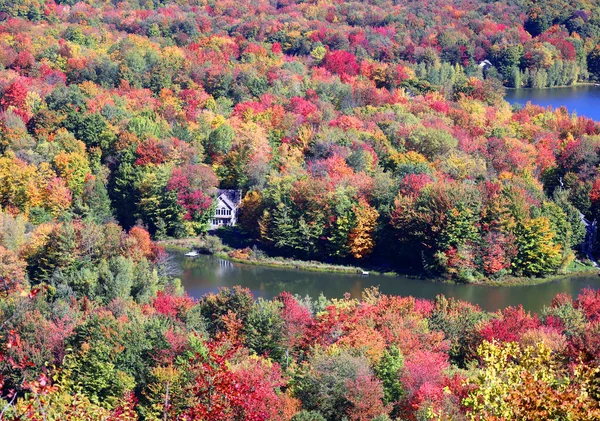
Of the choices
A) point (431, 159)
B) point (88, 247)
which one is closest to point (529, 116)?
point (431, 159)

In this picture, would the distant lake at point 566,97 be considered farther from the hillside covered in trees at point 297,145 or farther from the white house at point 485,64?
the white house at point 485,64

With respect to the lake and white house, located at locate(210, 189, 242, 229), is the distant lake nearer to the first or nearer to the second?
the lake

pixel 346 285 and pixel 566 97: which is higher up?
pixel 566 97

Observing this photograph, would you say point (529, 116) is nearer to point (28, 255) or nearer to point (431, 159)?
point (431, 159)

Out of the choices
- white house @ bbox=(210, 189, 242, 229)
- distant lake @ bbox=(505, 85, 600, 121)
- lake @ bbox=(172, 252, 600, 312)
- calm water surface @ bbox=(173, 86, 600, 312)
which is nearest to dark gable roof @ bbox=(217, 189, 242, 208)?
white house @ bbox=(210, 189, 242, 229)

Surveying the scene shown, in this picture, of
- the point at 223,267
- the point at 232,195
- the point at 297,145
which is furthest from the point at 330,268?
the point at 297,145

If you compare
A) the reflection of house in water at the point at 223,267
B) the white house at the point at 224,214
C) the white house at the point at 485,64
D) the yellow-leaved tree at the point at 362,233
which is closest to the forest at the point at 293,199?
the yellow-leaved tree at the point at 362,233

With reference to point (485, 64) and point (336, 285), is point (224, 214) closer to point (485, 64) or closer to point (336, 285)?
point (336, 285)
